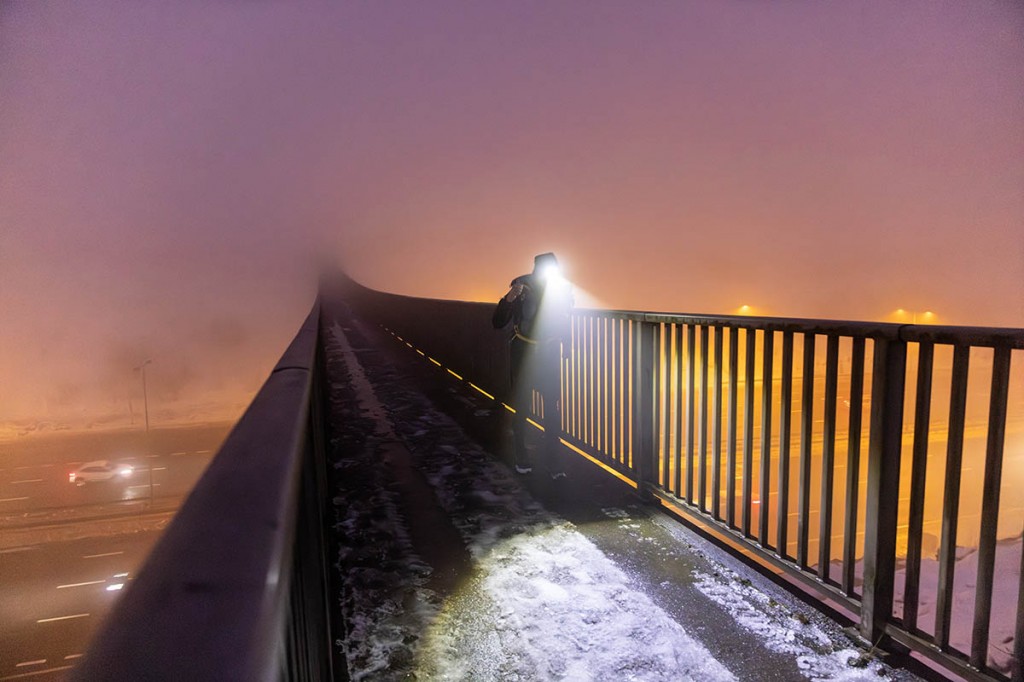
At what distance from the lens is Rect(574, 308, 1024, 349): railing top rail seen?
2.49 metres

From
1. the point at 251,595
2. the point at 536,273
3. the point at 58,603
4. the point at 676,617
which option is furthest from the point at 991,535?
the point at 58,603

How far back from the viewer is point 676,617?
3203 mm

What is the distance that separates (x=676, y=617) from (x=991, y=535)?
5.06 feet

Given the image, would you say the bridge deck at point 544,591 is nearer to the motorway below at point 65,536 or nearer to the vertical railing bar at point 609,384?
the vertical railing bar at point 609,384

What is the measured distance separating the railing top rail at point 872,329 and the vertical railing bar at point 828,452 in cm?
12

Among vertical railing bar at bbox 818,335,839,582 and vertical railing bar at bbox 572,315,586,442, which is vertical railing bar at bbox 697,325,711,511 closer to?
vertical railing bar at bbox 818,335,839,582

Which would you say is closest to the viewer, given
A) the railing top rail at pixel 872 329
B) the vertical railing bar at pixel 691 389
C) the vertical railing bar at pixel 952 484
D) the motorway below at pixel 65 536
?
the railing top rail at pixel 872 329

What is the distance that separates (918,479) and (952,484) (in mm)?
192

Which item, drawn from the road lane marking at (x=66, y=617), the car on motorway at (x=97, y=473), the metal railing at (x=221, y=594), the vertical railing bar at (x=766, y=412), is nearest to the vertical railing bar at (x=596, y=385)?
the vertical railing bar at (x=766, y=412)

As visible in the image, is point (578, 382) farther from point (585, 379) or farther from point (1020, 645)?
point (1020, 645)

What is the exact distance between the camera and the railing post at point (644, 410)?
506 cm

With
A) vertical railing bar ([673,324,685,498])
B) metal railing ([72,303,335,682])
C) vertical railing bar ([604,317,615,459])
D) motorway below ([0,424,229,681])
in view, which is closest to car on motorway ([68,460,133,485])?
motorway below ([0,424,229,681])

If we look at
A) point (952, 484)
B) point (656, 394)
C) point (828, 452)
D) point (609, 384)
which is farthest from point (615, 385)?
point (952, 484)

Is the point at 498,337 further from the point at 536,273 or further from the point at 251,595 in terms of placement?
the point at 251,595
